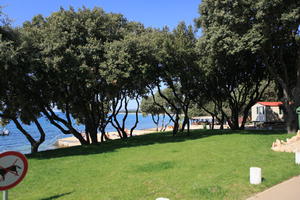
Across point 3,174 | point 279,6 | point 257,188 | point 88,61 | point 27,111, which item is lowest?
point 257,188

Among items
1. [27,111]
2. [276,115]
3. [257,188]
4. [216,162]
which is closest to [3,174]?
[257,188]

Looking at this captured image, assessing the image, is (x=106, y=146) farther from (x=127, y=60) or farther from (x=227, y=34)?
(x=227, y=34)

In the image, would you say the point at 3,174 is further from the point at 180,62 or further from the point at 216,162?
the point at 180,62

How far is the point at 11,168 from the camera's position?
3.69 metres

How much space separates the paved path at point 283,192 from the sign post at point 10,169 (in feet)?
15.5

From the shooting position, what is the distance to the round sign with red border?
358 cm

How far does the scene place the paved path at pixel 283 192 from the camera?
502cm

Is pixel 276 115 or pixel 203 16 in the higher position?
pixel 203 16

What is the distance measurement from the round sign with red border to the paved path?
472cm

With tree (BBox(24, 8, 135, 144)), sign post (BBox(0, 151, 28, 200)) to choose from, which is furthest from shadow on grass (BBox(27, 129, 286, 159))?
sign post (BBox(0, 151, 28, 200))

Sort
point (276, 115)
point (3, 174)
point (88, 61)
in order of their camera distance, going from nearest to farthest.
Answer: point (3, 174), point (88, 61), point (276, 115)

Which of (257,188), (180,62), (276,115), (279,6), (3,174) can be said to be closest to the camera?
(3,174)

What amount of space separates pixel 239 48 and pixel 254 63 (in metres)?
8.54

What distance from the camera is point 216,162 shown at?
855 cm
